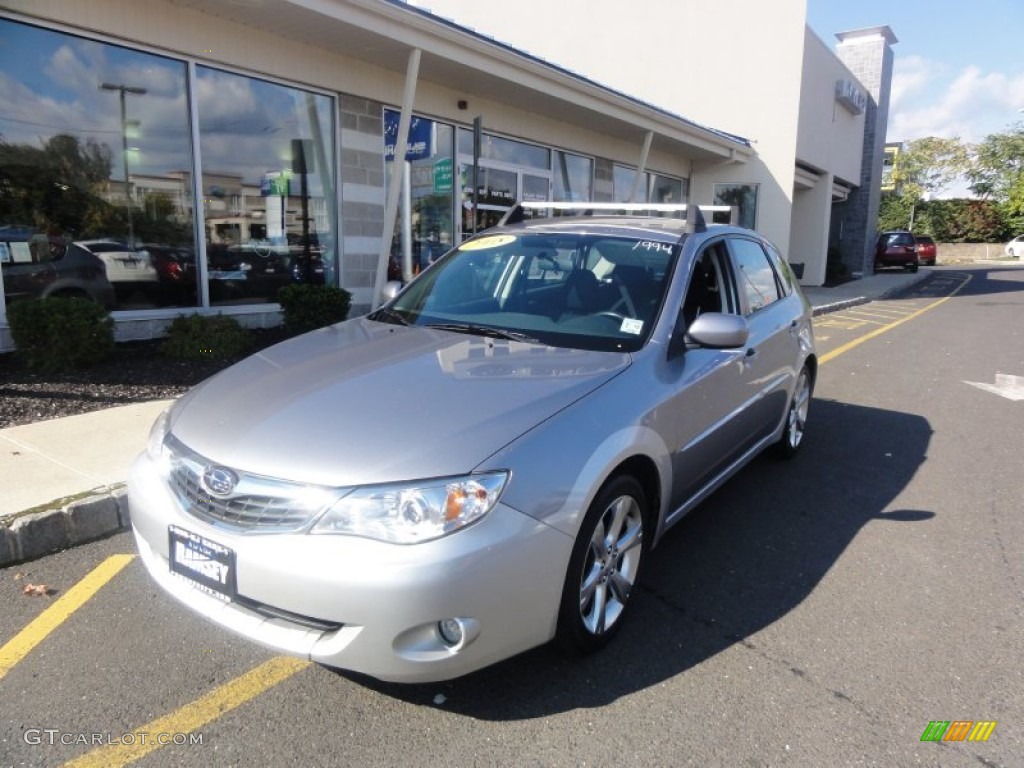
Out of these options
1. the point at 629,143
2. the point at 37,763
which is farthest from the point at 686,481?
the point at 629,143

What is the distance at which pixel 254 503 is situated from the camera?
230cm

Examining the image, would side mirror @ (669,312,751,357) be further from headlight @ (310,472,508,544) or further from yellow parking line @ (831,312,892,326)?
yellow parking line @ (831,312,892,326)

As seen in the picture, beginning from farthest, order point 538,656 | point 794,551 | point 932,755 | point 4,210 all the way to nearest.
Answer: point 4,210
point 794,551
point 538,656
point 932,755

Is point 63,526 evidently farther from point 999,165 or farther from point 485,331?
point 999,165

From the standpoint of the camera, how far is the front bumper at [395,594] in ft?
7.01

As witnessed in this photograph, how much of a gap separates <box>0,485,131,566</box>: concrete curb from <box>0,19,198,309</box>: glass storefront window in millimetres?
4182

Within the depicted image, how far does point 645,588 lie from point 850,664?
92 cm

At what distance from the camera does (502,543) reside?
88.1 inches

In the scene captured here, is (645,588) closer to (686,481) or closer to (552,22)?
(686,481)

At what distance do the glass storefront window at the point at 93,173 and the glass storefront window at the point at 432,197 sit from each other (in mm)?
3135

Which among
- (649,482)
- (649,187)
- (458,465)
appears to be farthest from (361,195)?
(649,187)

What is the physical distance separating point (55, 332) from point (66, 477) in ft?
8.23

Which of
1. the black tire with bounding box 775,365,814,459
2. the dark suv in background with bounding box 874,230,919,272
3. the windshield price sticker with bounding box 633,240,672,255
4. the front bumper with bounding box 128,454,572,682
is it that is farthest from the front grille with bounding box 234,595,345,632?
the dark suv in background with bounding box 874,230,919,272

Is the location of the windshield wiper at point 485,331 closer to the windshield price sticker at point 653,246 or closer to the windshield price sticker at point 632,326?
the windshield price sticker at point 632,326
